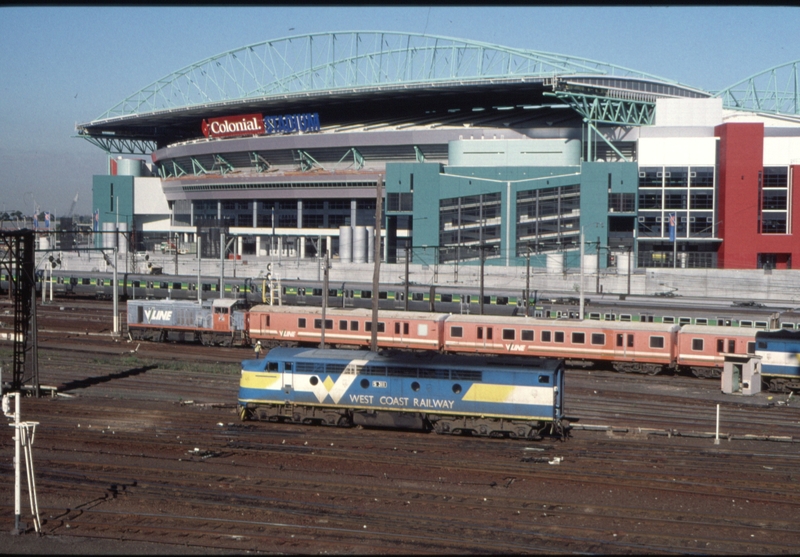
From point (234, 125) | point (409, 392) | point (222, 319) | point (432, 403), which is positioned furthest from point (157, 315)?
point (234, 125)

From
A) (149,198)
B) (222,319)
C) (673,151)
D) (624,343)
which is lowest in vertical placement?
(624,343)

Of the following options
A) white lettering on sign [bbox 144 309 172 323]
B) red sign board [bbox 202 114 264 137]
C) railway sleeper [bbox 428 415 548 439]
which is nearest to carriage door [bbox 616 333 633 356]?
railway sleeper [bbox 428 415 548 439]

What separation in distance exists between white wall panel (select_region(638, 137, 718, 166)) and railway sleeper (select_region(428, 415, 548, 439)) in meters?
56.0

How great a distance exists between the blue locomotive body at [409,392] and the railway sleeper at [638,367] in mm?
14073

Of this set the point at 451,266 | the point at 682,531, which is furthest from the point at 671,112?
the point at 682,531

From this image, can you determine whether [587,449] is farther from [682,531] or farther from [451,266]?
[451,266]

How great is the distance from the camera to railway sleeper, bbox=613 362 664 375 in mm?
37438

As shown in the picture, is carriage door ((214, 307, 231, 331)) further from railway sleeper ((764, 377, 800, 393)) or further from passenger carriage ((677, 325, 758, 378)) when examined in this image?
railway sleeper ((764, 377, 800, 393))

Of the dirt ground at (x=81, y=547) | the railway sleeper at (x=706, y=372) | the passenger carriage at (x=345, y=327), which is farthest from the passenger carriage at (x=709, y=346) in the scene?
the dirt ground at (x=81, y=547)

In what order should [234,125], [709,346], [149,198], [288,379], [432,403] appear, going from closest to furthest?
[432,403]
[288,379]
[709,346]
[234,125]
[149,198]

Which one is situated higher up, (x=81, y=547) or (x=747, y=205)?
(x=747, y=205)

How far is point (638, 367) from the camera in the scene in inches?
1479

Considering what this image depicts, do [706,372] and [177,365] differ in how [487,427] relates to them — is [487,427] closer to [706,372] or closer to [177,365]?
[706,372]

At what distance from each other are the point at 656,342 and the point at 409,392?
16.8m
